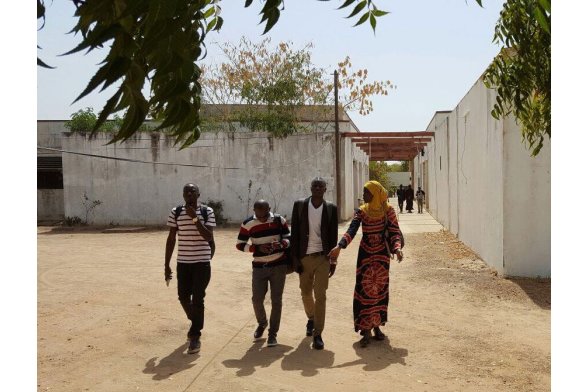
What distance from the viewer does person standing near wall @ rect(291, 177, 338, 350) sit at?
558cm

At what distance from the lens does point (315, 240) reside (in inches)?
220

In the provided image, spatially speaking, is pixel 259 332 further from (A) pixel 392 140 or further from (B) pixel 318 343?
(A) pixel 392 140

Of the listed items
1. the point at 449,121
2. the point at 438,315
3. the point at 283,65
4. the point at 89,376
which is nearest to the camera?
the point at 89,376

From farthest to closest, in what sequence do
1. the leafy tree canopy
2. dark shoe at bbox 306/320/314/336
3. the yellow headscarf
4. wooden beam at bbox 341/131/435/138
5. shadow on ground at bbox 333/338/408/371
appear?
wooden beam at bbox 341/131/435/138, dark shoe at bbox 306/320/314/336, the yellow headscarf, shadow on ground at bbox 333/338/408/371, the leafy tree canopy

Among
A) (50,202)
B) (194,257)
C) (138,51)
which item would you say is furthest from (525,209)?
(50,202)

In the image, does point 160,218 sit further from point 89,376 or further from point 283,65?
point 89,376

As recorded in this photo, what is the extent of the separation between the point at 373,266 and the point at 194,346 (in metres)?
1.88

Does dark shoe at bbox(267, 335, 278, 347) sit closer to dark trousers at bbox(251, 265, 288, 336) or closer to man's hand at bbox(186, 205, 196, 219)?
dark trousers at bbox(251, 265, 288, 336)

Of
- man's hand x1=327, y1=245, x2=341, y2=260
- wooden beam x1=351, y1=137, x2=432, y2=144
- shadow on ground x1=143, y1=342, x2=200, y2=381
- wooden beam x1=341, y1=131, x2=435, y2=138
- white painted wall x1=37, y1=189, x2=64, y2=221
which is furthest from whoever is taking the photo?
white painted wall x1=37, y1=189, x2=64, y2=221

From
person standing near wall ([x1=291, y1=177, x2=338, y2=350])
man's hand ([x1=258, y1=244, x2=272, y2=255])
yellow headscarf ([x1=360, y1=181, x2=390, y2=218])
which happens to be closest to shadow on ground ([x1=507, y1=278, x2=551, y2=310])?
yellow headscarf ([x1=360, y1=181, x2=390, y2=218])

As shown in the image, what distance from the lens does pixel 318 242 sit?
220 inches

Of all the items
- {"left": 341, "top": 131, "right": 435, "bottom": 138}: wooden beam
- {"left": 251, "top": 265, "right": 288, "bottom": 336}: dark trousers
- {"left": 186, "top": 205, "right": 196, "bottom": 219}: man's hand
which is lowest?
{"left": 251, "top": 265, "right": 288, "bottom": 336}: dark trousers
